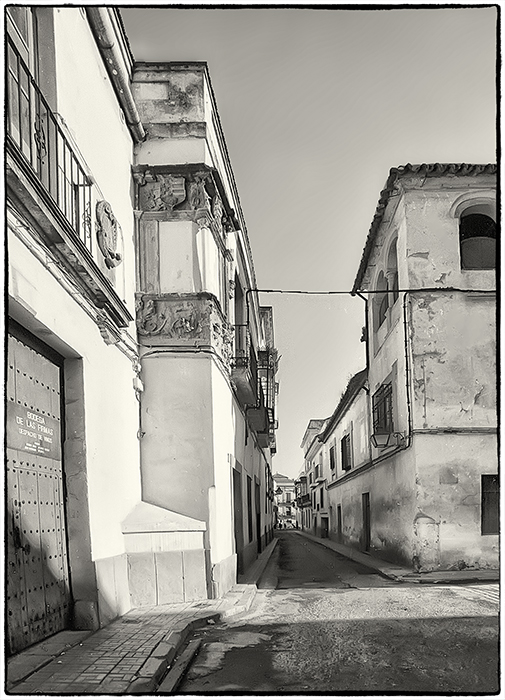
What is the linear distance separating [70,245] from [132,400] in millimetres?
3188

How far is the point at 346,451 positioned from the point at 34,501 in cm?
1779

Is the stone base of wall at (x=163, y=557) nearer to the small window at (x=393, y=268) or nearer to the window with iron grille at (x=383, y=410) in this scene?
the window with iron grille at (x=383, y=410)

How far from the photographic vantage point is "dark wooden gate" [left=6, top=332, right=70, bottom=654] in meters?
4.92

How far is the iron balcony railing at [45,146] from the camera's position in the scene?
5.00 metres

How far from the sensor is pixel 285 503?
8788 cm

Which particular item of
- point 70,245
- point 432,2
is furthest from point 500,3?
point 70,245

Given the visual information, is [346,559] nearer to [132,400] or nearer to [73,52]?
[132,400]

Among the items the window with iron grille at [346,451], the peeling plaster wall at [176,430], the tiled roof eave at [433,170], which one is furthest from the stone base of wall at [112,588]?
the window with iron grille at [346,451]

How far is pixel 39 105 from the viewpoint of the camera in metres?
5.45

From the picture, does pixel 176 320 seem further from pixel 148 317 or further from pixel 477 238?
pixel 477 238

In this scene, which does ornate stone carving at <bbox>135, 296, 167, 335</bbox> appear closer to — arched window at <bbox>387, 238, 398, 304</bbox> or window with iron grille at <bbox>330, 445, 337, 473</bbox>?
arched window at <bbox>387, 238, 398, 304</bbox>

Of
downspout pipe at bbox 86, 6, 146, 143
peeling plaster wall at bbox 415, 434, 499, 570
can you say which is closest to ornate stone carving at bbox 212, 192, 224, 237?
downspout pipe at bbox 86, 6, 146, 143

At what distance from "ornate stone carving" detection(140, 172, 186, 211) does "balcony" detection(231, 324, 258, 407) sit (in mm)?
2498

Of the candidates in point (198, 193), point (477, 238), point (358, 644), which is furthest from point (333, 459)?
point (358, 644)
